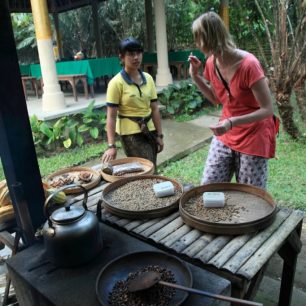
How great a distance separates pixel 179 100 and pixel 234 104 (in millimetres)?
5964

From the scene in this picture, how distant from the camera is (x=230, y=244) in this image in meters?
1.55

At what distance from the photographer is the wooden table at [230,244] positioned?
141 centimetres

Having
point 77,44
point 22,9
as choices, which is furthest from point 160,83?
Result: point 77,44

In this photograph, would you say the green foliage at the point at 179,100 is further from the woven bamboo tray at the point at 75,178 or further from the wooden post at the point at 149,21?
the woven bamboo tray at the point at 75,178

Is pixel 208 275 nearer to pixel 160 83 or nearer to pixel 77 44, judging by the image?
pixel 160 83

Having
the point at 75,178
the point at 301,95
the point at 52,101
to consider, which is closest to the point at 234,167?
the point at 75,178

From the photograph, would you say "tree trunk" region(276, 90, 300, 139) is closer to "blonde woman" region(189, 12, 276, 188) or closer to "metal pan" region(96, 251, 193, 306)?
"blonde woman" region(189, 12, 276, 188)

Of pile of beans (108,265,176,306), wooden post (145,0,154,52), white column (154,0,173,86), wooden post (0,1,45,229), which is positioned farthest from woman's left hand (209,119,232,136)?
wooden post (145,0,154,52)

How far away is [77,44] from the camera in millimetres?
18547

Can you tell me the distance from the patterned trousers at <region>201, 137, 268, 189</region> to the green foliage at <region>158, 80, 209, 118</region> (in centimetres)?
539

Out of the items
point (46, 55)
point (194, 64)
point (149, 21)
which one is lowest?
point (194, 64)

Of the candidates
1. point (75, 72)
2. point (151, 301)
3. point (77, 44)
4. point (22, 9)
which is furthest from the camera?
point (77, 44)

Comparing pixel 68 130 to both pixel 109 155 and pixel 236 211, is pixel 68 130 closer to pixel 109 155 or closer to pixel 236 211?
pixel 109 155

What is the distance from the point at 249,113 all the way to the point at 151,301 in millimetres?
1335
